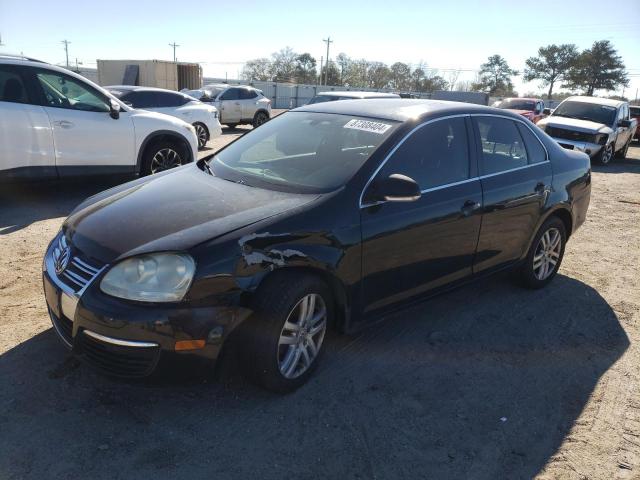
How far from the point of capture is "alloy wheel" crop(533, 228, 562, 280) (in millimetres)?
4828

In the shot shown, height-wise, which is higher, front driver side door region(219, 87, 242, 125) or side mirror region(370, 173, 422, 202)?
side mirror region(370, 173, 422, 202)

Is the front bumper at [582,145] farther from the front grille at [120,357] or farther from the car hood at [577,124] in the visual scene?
the front grille at [120,357]

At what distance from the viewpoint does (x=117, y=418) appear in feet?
9.00

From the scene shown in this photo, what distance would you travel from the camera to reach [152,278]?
2588mm

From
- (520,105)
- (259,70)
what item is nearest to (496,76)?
(259,70)

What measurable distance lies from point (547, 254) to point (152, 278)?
3783mm

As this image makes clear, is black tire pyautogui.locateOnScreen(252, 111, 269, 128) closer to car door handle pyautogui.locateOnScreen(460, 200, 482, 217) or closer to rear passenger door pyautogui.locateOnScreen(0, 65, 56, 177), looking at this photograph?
rear passenger door pyautogui.locateOnScreen(0, 65, 56, 177)

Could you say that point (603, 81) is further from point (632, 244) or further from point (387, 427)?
point (387, 427)

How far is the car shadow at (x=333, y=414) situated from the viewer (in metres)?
2.51

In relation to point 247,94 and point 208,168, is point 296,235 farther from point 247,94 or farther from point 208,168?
point 247,94

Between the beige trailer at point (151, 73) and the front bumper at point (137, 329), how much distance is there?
25639mm

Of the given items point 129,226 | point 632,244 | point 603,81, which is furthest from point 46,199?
point 603,81

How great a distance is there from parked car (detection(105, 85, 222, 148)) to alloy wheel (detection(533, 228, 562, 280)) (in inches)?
339

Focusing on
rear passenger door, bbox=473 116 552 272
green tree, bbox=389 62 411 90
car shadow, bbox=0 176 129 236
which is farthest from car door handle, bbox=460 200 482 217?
green tree, bbox=389 62 411 90
